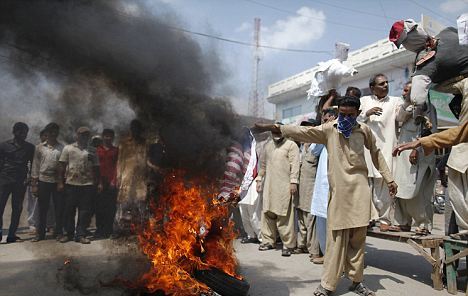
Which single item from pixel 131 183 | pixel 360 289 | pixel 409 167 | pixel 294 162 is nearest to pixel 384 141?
pixel 409 167

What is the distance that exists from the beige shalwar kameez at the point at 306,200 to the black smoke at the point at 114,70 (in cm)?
234

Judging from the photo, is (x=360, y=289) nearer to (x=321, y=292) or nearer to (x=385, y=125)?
(x=321, y=292)

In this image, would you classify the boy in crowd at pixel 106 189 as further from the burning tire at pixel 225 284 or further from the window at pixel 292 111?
the window at pixel 292 111

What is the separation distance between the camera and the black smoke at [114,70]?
11.9 feet

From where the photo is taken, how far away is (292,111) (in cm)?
2523

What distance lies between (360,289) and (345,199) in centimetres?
112

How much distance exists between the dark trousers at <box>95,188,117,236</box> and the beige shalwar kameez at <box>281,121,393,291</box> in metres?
2.25

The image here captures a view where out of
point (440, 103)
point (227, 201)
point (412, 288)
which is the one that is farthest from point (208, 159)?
point (440, 103)

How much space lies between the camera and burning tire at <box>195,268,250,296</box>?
346 cm

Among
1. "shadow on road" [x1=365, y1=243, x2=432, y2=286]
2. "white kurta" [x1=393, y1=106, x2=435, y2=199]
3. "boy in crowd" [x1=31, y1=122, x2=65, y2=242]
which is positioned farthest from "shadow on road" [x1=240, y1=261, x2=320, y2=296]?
"boy in crowd" [x1=31, y1=122, x2=65, y2=242]

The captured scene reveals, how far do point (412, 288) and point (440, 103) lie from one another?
15050 millimetres

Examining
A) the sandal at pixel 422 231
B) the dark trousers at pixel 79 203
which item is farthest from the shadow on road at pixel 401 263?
the dark trousers at pixel 79 203

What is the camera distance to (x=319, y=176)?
5.78m

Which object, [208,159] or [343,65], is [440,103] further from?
[208,159]
